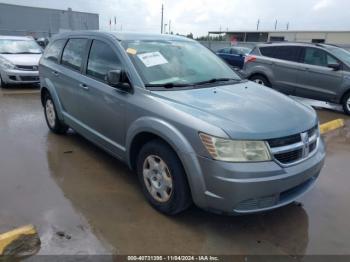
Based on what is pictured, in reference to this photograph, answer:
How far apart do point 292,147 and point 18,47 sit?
412 inches

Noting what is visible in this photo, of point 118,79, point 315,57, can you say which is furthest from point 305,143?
point 315,57

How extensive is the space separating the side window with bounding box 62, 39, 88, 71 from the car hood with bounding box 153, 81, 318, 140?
5.95 ft

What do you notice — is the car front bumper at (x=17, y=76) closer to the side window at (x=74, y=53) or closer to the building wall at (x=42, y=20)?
the side window at (x=74, y=53)

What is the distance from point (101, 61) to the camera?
13.7 feet

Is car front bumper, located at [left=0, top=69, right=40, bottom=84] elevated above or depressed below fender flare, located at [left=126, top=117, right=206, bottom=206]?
below

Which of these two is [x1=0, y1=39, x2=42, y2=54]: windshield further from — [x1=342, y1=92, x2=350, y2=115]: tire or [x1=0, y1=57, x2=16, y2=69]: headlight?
[x1=342, y1=92, x2=350, y2=115]: tire

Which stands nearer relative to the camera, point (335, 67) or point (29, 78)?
point (335, 67)

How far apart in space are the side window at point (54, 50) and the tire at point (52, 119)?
2.12ft

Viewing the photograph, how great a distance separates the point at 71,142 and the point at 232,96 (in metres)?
3.00

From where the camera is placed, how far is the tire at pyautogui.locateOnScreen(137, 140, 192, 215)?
3.03 meters

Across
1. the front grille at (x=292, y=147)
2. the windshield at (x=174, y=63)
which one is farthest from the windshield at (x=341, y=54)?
the front grille at (x=292, y=147)

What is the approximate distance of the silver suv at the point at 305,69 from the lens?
8.30m

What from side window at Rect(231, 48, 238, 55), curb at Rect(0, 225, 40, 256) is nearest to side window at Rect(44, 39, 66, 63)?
curb at Rect(0, 225, 40, 256)

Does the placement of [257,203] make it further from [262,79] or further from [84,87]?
[262,79]
